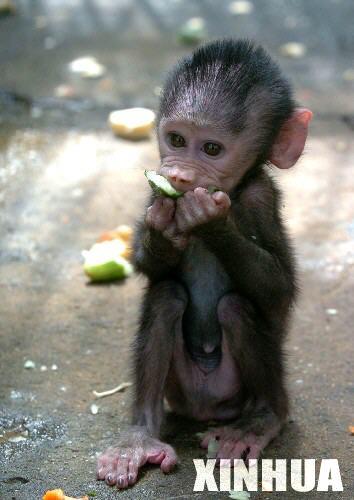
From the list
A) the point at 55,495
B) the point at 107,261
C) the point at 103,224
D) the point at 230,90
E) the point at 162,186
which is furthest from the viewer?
the point at 103,224

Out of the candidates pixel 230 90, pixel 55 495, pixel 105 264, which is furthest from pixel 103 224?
pixel 55 495

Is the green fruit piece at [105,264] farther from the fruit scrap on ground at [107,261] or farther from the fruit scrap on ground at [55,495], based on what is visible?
A: the fruit scrap on ground at [55,495]

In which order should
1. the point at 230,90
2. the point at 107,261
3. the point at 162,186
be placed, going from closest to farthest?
the point at 162,186 → the point at 230,90 → the point at 107,261

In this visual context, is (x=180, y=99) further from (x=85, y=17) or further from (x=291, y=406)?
(x=85, y=17)

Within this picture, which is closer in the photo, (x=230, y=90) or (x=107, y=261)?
(x=230, y=90)

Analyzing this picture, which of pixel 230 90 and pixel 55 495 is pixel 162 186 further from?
pixel 55 495

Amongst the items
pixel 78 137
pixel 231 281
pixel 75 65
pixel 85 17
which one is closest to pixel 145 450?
pixel 231 281
